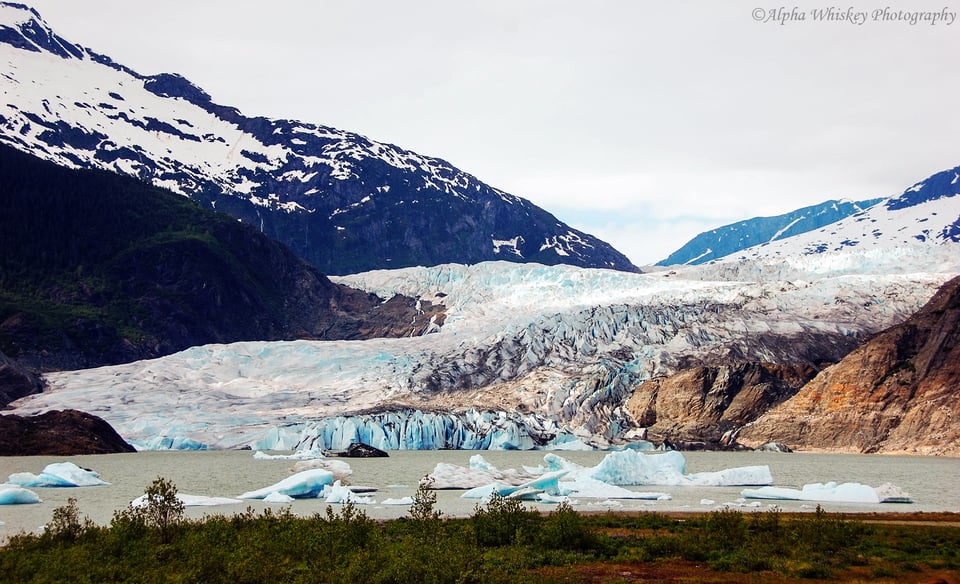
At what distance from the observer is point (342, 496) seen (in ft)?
158

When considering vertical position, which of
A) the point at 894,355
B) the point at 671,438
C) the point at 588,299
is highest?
the point at 588,299

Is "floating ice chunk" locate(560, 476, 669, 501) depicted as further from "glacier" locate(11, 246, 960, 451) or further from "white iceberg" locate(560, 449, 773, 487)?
"glacier" locate(11, 246, 960, 451)

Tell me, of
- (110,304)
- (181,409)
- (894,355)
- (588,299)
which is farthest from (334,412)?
(110,304)

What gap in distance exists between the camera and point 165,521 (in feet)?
103

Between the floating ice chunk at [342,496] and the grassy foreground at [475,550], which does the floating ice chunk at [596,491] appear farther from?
the grassy foreground at [475,550]

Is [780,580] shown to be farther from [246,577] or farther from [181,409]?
[181,409]

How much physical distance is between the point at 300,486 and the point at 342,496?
2.79 metres

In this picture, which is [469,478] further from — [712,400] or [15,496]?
[712,400]

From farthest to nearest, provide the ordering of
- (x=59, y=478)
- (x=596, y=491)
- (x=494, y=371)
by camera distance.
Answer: (x=494, y=371) → (x=59, y=478) → (x=596, y=491)

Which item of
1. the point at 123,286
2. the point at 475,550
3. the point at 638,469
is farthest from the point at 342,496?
the point at 123,286

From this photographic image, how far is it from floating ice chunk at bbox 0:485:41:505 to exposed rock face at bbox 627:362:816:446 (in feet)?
236

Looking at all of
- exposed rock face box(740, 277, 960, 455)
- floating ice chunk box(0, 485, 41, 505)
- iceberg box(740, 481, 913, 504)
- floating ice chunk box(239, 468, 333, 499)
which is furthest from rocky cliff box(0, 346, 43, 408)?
iceberg box(740, 481, 913, 504)

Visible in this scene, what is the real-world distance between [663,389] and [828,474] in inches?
1668

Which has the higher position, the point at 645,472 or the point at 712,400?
the point at 712,400
